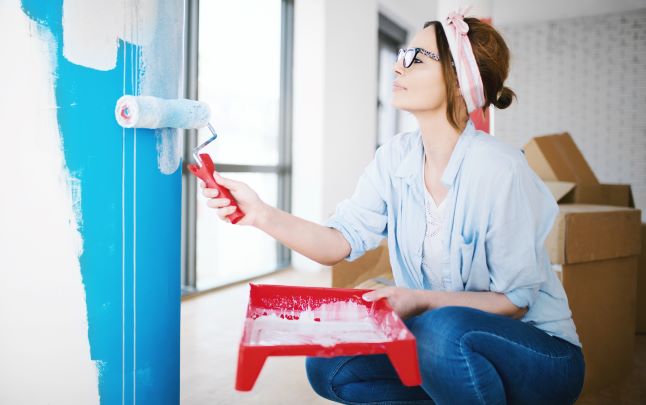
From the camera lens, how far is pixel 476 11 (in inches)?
121

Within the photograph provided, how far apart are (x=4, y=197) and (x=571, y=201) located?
1969 mm

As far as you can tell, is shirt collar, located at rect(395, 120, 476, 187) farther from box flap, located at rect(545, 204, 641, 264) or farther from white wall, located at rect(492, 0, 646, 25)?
white wall, located at rect(492, 0, 646, 25)

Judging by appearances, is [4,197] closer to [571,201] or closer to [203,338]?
[203,338]

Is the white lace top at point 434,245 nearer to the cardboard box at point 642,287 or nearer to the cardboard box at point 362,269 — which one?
the cardboard box at point 362,269

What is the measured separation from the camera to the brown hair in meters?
1.04

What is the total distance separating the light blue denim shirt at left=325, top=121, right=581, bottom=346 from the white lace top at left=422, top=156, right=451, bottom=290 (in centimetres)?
1

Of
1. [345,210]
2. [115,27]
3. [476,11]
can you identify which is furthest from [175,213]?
[476,11]

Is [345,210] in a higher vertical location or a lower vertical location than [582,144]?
lower

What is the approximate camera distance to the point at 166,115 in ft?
2.47

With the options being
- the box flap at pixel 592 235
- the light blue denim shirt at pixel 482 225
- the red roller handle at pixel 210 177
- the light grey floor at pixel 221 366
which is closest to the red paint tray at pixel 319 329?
the red roller handle at pixel 210 177

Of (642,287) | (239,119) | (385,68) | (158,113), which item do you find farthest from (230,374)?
(385,68)

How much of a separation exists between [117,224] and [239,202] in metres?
0.23

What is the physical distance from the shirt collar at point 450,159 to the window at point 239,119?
6.41 ft

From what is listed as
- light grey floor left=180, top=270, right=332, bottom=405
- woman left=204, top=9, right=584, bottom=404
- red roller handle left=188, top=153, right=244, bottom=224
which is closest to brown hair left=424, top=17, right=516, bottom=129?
woman left=204, top=9, right=584, bottom=404
